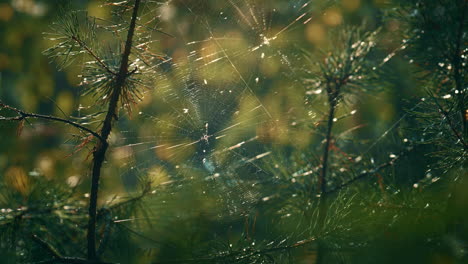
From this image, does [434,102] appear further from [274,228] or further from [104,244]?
[104,244]

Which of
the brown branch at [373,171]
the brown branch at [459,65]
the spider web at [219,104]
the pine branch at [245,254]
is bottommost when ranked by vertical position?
the pine branch at [245,254]

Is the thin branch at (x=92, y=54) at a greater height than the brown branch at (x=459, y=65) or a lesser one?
greater

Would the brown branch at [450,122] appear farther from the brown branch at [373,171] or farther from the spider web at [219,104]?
the spider web at [219,104]

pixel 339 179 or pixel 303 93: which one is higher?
pixel 303 93

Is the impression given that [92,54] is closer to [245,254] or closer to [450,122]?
[245,254]

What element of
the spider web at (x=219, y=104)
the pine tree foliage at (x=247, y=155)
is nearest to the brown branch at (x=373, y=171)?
the pine tree foliage at (x=247, y=155)

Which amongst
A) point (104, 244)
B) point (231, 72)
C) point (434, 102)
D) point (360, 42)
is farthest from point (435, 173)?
point (104, 244)

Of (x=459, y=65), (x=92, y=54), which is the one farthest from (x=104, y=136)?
(x=459, y=65)

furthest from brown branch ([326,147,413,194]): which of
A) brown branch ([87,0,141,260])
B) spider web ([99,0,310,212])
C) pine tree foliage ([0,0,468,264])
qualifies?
brown branch ([87,0,141,260])
